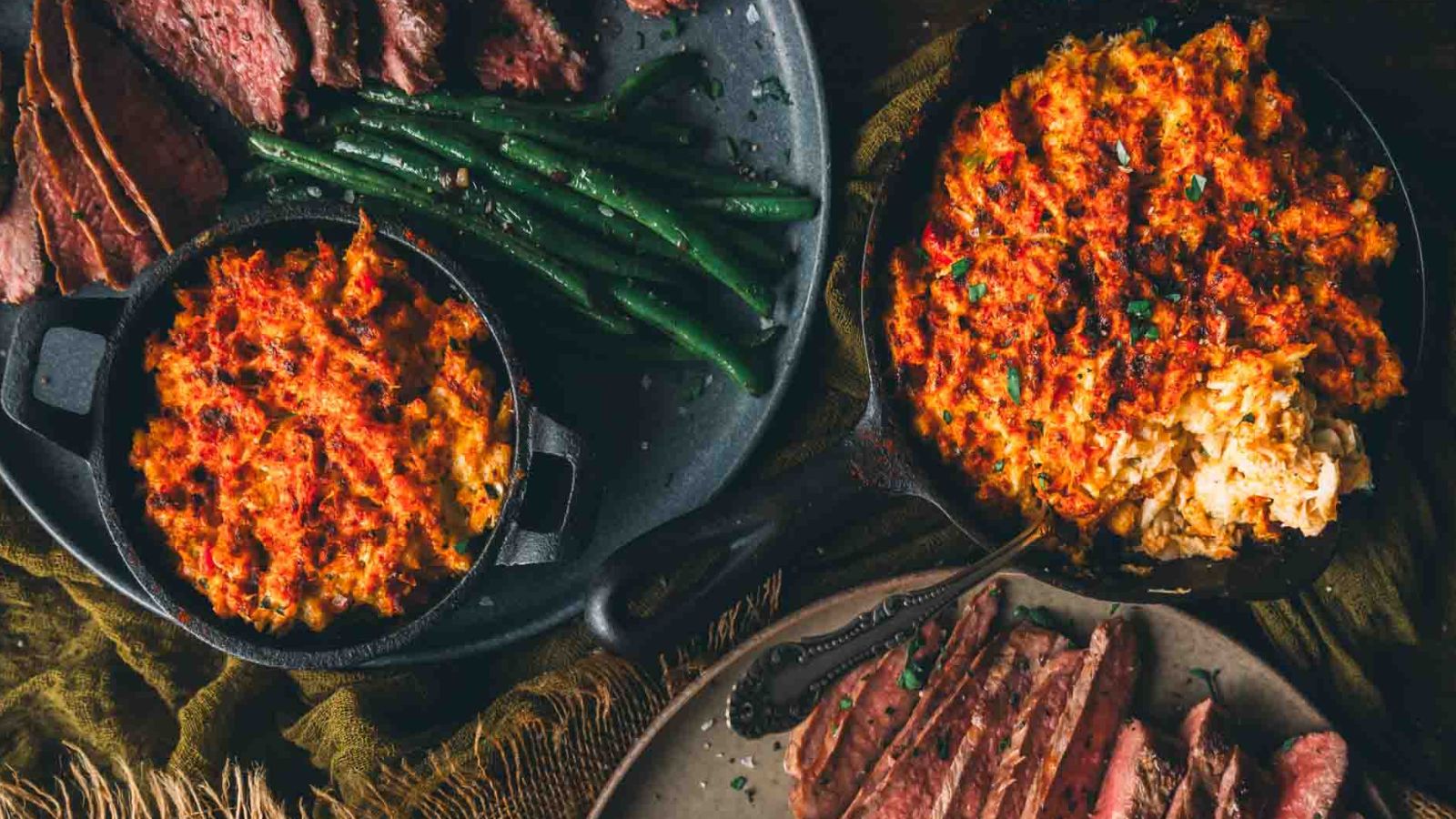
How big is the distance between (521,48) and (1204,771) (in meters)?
3.53

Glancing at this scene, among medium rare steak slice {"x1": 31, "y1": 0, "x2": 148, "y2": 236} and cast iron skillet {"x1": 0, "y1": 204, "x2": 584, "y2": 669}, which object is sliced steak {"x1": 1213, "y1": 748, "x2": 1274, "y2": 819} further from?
medium rare steak slice {"x1": 31, "y1": 0, "x2": 148, "y2": 236}

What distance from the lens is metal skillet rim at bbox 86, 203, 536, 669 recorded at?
12.2 feet

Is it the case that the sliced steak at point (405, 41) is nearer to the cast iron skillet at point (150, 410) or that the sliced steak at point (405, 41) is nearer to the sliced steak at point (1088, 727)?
the cast iron skillet at point (150, 410)

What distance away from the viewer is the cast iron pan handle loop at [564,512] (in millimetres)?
3699

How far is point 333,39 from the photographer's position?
4027 mm

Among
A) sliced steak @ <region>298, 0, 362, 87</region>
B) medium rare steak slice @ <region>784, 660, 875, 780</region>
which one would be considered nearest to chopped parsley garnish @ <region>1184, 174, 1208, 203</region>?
medium rare steak slice @ <region>784, 660, 875, 780</region>

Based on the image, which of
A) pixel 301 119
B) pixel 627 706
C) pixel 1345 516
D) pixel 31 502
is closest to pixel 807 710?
pixel 627 706

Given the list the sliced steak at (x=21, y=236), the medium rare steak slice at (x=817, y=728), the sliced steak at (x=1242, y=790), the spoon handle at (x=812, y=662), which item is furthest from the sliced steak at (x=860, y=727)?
the sliced steak at (x=21, y=236)

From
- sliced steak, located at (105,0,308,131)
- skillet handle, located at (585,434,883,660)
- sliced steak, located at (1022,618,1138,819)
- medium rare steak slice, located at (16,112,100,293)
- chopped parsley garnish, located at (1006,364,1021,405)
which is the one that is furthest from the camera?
medium rare steak slice, located at (16,112,100,293)

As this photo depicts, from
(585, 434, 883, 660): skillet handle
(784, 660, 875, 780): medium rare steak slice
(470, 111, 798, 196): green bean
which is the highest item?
(470, 111, 798, 196): green bean

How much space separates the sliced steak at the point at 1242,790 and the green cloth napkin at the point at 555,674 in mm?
415

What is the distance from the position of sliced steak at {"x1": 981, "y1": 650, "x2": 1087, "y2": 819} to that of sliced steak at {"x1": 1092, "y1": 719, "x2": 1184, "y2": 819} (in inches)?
10.2

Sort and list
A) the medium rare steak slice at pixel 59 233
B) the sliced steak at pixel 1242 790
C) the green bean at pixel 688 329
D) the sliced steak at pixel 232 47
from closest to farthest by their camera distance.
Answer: the sliced steak at pixel 1242 790 → the sliced steak at pixel 232 47 → the green bean at pixel 688 329 → the medium rare steak slice at pixel 59 233

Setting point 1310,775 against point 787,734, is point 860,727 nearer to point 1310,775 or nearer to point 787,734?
point 787,734
